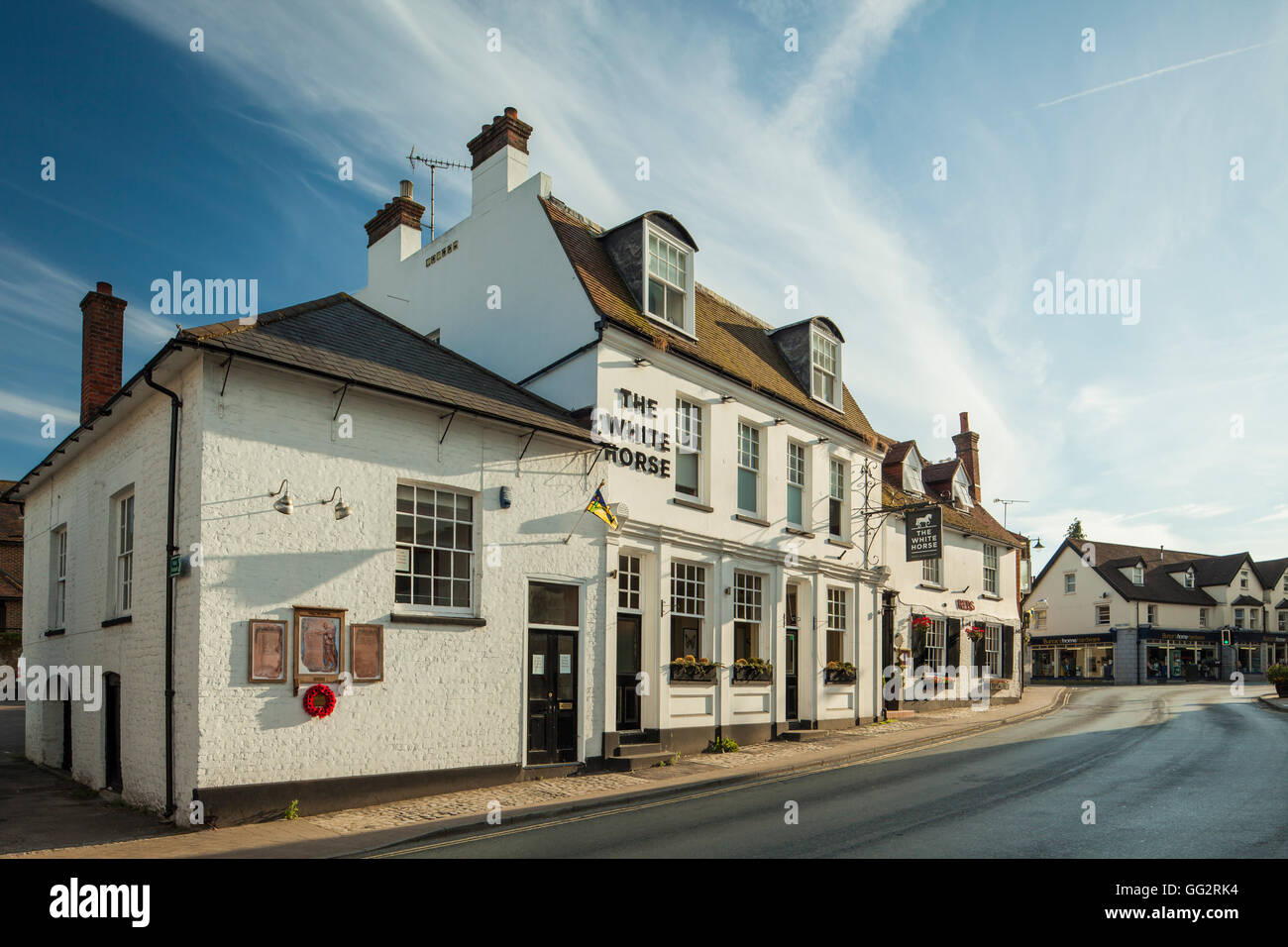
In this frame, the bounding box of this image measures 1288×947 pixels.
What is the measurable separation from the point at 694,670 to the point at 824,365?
989cm

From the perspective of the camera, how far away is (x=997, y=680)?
109ft

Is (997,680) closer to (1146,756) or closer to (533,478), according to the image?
(1146,756)

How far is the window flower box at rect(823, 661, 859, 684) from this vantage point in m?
21.5

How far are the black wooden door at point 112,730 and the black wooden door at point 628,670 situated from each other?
790 cm

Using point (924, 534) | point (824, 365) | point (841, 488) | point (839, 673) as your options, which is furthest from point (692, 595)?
point (924, 534)

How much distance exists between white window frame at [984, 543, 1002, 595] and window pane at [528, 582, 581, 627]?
22.7 m

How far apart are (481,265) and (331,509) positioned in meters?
8.85

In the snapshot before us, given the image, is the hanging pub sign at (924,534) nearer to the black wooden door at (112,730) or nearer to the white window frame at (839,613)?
the white window frame at (839,613)

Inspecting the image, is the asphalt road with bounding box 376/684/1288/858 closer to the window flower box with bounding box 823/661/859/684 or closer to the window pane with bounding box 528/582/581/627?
the window pane with bounding box 528/582/581/627

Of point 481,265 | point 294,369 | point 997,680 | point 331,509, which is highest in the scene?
point 481,265

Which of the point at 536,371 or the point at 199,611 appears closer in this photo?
the point at 199,611
